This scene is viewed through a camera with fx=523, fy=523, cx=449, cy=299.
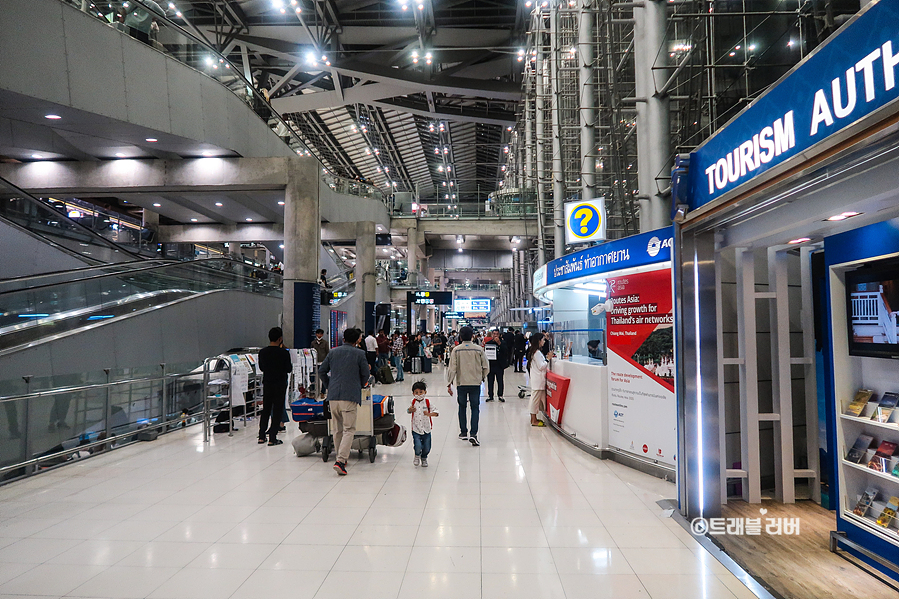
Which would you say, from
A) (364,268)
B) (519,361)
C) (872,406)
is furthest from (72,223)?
(519,361)

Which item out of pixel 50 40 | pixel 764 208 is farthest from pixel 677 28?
pixel 50 40

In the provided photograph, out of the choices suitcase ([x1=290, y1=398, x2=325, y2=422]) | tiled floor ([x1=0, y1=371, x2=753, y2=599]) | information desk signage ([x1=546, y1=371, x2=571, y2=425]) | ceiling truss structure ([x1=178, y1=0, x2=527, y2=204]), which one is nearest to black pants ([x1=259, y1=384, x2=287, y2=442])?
tiled floor ([x1=0, y1=371, x2=753, y2=599])

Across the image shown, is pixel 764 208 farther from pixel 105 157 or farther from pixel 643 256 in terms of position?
pixel 105 157

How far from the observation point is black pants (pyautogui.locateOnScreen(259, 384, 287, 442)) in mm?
7316

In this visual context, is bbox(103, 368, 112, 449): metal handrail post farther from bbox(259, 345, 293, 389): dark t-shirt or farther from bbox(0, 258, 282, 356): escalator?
bbox(259, 345, 293, 389): dark t-shirt

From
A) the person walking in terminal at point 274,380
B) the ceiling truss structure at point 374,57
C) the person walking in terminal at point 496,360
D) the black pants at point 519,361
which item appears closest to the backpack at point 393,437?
the person walking in terminal at point 274,380

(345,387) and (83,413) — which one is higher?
(345,387)

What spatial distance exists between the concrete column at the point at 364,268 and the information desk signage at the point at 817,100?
19.3m

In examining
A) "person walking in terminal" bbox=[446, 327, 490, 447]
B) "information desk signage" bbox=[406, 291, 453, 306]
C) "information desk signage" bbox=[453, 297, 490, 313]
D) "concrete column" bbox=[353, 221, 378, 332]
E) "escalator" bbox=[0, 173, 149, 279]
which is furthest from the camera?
"information desk signage" bbox=[453, 297, 490, 313]

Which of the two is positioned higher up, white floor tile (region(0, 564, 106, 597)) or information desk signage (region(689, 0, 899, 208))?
information desk signage (region(689, 0, 899, 208))

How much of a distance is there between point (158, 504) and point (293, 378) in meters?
5.86

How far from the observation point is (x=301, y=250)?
13.5 metres

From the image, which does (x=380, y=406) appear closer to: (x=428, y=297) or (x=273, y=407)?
(x=273, y=407)

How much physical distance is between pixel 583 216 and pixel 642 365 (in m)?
5.29
